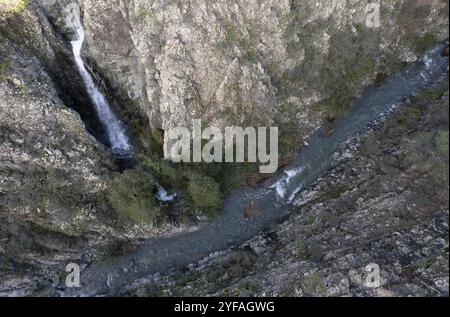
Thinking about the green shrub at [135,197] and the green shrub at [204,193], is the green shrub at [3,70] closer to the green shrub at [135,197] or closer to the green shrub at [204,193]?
the green shrub at [135,197]

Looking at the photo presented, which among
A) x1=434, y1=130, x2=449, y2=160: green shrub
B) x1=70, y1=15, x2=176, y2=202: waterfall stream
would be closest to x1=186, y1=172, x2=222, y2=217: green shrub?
x1=70, y1=15, x2=176, y2=202: waterfall stream

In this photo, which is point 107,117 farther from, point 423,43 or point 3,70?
point 423,43

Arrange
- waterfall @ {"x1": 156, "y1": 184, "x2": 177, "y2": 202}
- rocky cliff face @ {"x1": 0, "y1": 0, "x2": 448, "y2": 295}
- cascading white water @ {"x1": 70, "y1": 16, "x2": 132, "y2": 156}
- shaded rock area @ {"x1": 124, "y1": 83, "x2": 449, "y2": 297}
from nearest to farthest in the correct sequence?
shaded rock area @ {"x1": 124, "y1": 83, "x2": 449, "y2": 297} < rocky cliff face @ {"x1": 0, "y1": 0, "x2": 448, "y2": 295} < cascading white water @ {"x1": 70, "y1": 16, "x2": 132, "y2": 156} < waterfall @ {"x1": 156, "y1": 184, "x2": 177, "y2": 202}

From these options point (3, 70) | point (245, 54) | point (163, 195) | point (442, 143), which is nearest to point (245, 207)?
point (163, 195)

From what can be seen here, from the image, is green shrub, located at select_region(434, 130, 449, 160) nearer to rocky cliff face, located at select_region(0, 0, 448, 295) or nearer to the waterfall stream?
rocky cliff face, located at select_region(0, 0, 448, 295)
